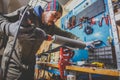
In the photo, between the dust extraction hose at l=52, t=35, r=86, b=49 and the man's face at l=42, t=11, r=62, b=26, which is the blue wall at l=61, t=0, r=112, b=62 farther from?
the man's face at l=42, t=11, r=62, b=26

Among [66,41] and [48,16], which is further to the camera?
[48,16]

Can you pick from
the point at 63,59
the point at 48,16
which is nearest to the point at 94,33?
the point at 63,59

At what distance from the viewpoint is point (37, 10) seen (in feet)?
3.44

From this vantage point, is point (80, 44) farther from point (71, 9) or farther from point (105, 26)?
point (71, 9)

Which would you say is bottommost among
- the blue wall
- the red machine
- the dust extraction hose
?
the red machine

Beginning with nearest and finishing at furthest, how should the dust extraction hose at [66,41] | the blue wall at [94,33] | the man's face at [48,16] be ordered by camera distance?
1. the dust extraction hose at [66,41]
2. the man's face at [48,16]
3. the blue wall at [94,33]

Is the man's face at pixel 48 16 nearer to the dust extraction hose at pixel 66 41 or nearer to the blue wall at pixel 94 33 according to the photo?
the dust extraction hose at pixel 66 41

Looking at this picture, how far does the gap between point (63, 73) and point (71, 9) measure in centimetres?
127

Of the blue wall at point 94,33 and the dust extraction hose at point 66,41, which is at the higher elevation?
the blue wall at point 94,33

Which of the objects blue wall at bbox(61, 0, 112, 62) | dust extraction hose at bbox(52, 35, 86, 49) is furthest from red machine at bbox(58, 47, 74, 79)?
blue wall at bbox(61, 0, 112, 62)

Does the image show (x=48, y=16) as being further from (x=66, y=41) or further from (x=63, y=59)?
(x=63, y=59)

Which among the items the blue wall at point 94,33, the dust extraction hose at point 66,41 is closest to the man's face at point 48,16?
the dust extraction hose at point 66,41

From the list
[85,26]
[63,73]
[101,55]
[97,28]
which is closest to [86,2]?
[85,26]

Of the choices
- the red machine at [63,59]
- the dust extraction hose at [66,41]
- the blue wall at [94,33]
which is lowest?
the red machine at [63,59]
